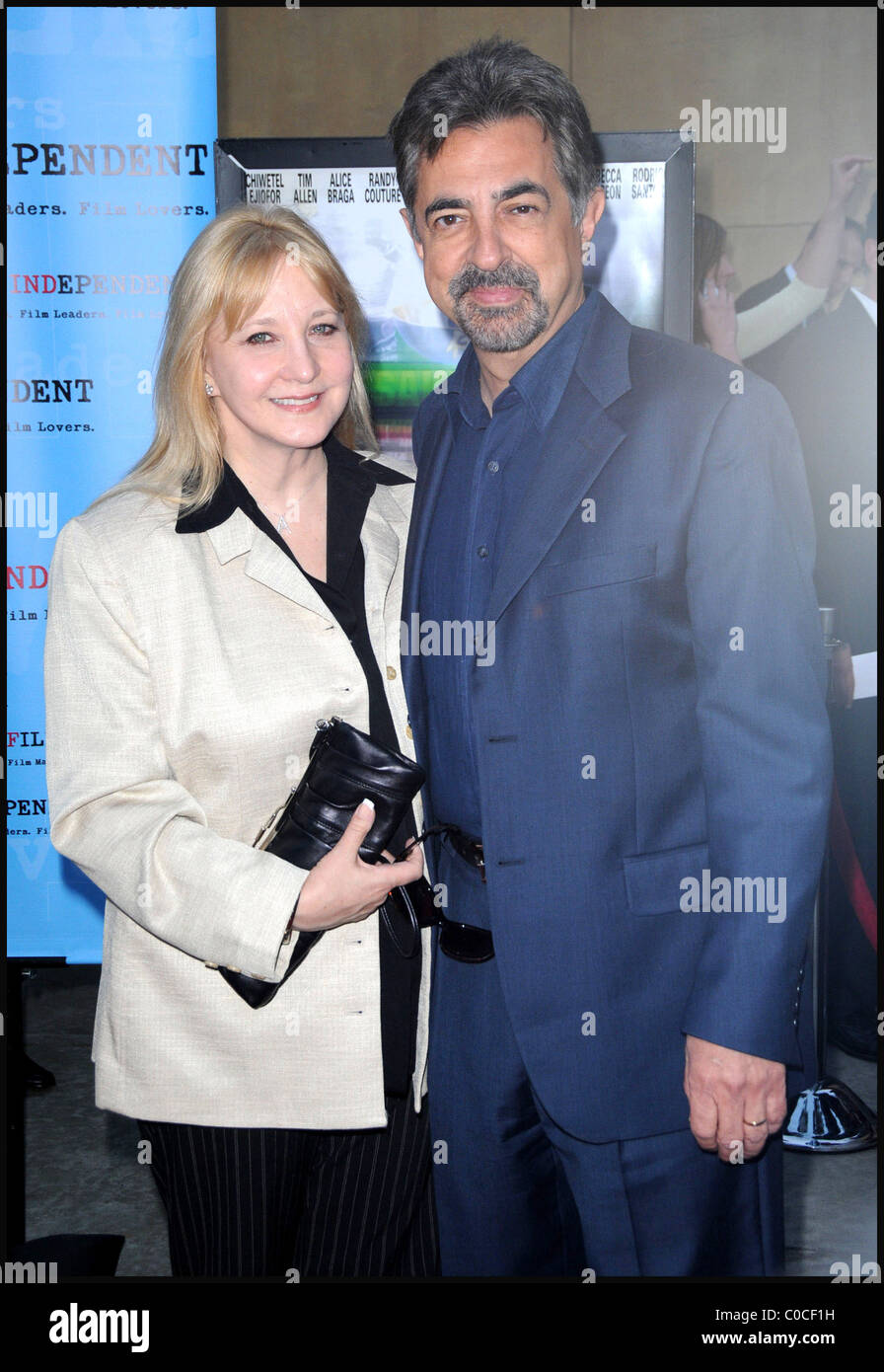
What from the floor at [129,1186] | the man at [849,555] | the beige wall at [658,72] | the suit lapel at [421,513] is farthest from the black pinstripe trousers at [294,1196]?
the beige wall at [658,72]

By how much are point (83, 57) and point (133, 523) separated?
6.85ft

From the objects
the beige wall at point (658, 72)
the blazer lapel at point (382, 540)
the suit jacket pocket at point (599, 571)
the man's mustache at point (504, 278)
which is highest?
the beige wall at point (658, 72)

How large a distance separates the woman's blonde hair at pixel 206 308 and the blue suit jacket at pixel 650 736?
0.47 metres

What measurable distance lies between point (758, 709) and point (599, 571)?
0.28 meters

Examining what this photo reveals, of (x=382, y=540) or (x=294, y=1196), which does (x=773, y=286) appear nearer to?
(x=382, y=540)

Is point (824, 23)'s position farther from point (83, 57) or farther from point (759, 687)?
point (759, 687)

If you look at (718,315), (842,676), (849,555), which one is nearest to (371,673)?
(842,676)

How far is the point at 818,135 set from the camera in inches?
183

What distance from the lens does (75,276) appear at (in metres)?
3.38

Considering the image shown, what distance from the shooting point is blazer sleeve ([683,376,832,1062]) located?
1.63 metres

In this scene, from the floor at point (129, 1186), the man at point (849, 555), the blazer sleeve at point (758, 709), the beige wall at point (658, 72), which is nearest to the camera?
the blazer sleeve at point (758, 709)

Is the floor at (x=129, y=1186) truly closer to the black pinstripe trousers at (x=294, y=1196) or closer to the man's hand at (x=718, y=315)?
the black pinstripe trousers at (x=294, y=1196)

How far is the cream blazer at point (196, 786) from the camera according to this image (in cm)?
176

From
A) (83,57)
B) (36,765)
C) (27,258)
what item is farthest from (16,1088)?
(83,57)
